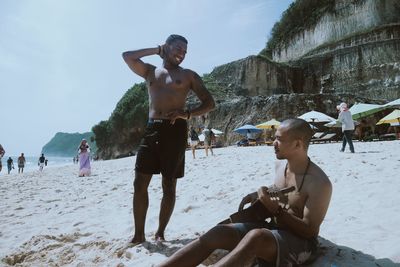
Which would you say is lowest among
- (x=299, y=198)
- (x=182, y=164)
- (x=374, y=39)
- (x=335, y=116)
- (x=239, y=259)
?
(x=239, y=259)

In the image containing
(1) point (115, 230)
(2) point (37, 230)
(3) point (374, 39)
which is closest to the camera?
(1) point (115, 230)

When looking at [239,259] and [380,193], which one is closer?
[239,259]

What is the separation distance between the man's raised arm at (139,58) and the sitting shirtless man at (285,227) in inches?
62.7

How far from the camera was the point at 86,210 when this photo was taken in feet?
16.3

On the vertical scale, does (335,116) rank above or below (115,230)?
above

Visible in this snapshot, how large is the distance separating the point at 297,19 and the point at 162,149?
50265mm

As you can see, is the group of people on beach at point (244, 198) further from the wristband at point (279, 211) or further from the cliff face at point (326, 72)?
A: the cliff face at point (326, 72)

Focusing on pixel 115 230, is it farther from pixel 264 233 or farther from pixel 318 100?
pixel 318 100

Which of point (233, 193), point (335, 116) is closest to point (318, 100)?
point (335, 116)

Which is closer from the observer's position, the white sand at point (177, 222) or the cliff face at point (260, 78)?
the white sand at point (177, 222)

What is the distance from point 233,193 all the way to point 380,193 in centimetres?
188

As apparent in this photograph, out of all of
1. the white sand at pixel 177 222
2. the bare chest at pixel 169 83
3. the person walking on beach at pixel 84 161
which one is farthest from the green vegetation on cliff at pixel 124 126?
the bare chest at pixel 169 83

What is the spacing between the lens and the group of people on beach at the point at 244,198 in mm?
1912

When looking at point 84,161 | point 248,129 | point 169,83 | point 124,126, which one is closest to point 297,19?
point 124,126
